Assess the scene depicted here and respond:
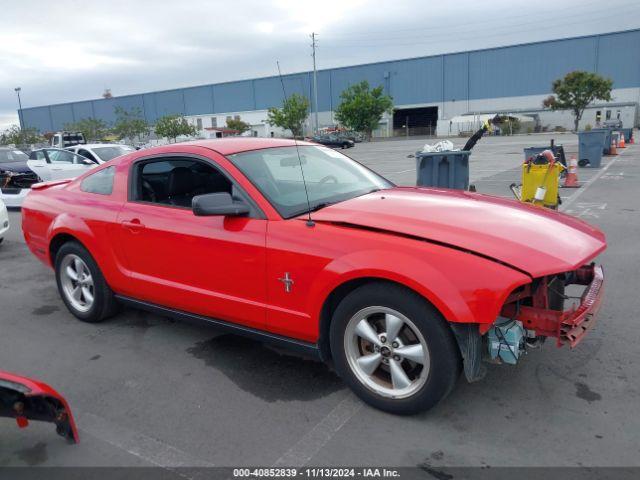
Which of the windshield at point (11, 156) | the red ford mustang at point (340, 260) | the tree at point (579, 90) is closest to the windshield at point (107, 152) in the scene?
the windshield at point (11, 156)

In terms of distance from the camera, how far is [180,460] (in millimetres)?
2711

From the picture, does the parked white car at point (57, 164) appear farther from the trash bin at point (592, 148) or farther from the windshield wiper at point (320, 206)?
the trash bin at point (592, 148)

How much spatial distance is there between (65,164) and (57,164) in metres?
0.24

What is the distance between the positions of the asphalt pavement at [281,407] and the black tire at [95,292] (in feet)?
0.36

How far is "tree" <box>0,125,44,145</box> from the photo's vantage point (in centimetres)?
6003

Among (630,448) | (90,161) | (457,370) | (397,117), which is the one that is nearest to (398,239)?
(457,370)

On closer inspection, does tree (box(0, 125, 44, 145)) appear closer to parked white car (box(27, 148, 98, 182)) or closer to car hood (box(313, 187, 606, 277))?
parked white car (box(27, 148, 98, 182))

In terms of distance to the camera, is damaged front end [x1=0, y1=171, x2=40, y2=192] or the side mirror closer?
the side mirror

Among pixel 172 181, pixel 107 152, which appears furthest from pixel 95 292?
pixel 107 152

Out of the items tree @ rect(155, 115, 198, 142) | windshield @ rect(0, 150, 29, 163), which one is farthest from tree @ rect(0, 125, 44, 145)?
windshield @ rect(0, 150, 29, 163)

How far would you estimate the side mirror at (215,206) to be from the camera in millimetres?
3271

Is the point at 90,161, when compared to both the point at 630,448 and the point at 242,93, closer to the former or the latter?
the point at 630,448

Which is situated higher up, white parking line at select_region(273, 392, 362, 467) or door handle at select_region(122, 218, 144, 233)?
door handle at select_region(122, 218, 144, 233)

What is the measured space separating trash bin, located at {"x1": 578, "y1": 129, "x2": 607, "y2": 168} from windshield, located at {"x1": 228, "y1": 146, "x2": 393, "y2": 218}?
15625 mm
